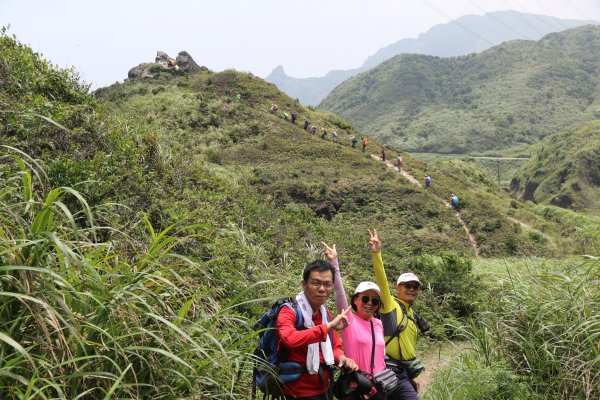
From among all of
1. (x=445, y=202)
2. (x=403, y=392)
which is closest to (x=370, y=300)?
(x=403, y=392)

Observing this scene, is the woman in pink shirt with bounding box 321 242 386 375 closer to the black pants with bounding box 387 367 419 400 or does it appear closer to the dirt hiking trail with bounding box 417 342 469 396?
the black pants with bounding box 387 367 419 400

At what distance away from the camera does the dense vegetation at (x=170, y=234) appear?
216 cm

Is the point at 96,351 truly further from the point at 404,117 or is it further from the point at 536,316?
the point at 404,117

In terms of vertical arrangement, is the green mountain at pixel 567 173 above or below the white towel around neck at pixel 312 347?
below

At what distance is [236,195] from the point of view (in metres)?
13.0

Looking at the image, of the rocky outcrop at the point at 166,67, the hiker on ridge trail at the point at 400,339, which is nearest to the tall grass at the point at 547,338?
the hiker on ridge trail at the point at 400,339

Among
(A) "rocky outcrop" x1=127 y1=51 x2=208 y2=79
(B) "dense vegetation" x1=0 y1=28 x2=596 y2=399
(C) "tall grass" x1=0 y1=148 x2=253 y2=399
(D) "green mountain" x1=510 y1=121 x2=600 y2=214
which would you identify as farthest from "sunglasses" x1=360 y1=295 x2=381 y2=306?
(D) "green mountain" x1=510 y1=121 x2=600 y2=214

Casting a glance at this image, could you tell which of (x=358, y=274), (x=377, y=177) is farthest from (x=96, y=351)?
(x=377, y=177)

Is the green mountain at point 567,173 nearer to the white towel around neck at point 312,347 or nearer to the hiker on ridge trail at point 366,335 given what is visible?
the hiker on ridge trail at point 366,335

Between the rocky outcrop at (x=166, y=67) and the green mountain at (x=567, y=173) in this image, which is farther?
the green mountain at (x=567, y=173)

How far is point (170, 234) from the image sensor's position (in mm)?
7086

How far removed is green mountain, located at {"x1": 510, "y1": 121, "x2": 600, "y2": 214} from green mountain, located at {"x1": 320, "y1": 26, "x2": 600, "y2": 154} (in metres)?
29.7

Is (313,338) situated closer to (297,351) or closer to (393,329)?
(297,351)

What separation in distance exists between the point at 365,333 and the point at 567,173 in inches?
2453
